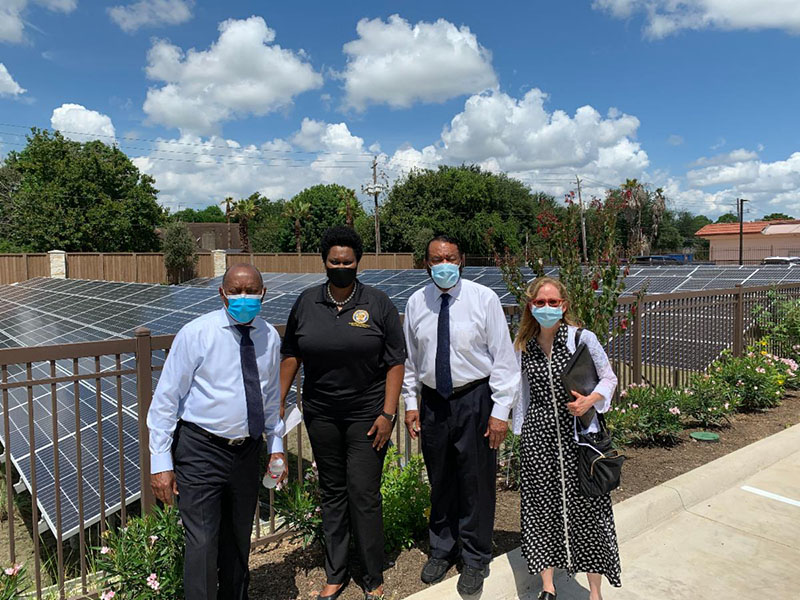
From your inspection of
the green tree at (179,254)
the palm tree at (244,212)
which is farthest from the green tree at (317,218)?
the green tree at (179,254)

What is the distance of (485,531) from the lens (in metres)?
3.10

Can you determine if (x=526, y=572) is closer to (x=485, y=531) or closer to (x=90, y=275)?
(x=485, y=531)

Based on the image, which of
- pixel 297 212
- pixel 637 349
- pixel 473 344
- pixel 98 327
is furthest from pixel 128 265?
pixel 297 212

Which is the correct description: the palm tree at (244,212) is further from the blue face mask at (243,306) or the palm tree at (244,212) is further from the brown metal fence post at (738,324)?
the blue face mask at (243,306)

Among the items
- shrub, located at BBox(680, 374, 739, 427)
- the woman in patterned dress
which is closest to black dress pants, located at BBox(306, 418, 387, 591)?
the woman in patterned dress

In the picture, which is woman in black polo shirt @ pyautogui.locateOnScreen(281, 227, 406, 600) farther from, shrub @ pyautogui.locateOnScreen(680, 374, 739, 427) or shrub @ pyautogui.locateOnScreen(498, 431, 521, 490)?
shrub @ pyautogui.locateOnScreen(680, 374, 739, 427)

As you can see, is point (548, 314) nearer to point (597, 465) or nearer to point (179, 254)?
point (597, 465)

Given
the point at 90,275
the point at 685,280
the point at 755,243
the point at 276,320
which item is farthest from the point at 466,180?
the point at 276,320

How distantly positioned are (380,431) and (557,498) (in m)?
0.99

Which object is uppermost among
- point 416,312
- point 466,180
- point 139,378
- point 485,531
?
point 466,180

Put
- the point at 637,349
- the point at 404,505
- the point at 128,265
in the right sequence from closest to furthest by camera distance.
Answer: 1. the point at 404,505
2. the point at 637,349
3. the point at 128,265

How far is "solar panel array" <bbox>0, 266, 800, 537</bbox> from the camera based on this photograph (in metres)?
4.23

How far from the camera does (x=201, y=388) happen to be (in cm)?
247

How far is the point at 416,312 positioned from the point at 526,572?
5.25ft
